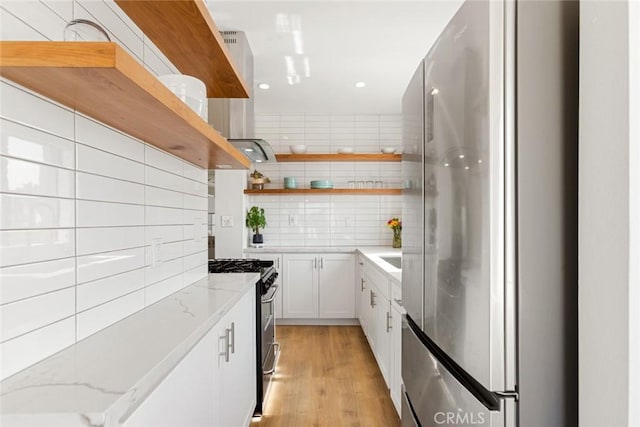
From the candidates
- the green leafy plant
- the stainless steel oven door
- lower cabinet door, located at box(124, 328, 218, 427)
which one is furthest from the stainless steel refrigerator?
the green leafy plant

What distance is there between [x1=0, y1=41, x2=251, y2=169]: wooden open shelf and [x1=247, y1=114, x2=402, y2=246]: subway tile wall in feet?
10.5

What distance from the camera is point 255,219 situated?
4293mm

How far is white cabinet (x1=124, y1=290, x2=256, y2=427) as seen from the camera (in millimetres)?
886

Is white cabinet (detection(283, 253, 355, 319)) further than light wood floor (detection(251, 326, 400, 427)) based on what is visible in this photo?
Yes

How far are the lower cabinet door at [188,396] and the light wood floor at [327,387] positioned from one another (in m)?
1.03

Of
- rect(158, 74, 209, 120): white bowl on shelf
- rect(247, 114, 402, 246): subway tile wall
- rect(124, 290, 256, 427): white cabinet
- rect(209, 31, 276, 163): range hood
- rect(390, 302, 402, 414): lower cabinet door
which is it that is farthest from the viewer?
rect(247, 114, 402, 246): subway tile wall

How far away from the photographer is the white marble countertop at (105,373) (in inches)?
24.9

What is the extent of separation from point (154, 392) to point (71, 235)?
0.48 metres

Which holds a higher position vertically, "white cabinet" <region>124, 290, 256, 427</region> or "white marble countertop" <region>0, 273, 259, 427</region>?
"white marble countertop" <region>0, 273, 259, 427</region>

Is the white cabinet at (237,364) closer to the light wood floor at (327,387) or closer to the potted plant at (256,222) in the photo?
the light wood floor at (327,387)

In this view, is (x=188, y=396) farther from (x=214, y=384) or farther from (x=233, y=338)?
(x=233, y=338)

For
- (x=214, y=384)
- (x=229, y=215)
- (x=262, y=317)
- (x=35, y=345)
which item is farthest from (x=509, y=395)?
(x=229, y=215)

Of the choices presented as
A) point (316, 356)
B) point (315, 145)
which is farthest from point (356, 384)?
point (315, 145)

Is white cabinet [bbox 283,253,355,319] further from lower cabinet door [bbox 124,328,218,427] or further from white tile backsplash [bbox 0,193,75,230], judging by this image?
white tile backsplash [bbox 0,193,75,230]
